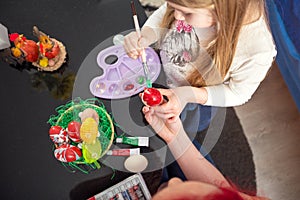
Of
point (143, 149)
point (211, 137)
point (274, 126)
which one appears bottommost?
point (274, 126)

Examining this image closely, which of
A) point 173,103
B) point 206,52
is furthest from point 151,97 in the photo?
point 206,52

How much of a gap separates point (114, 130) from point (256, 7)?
0.37 metres

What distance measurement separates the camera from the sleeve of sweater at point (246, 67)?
804 mm

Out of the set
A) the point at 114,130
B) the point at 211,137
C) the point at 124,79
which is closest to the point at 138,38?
the point at 124,79

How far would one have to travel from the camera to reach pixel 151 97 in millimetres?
788

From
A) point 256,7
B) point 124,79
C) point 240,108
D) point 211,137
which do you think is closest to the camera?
point 256,7

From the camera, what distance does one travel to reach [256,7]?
2.48 feet

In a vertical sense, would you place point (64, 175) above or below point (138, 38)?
below

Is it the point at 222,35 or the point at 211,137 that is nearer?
the point at 222,35

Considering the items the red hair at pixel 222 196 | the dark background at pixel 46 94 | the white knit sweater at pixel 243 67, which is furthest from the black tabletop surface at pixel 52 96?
the red hair at pixel 222 196

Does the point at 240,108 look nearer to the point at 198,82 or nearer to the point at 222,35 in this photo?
the point at 198,82

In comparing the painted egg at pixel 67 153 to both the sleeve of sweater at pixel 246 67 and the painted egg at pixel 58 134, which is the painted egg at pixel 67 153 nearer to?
the painted egg at pixel 58 134

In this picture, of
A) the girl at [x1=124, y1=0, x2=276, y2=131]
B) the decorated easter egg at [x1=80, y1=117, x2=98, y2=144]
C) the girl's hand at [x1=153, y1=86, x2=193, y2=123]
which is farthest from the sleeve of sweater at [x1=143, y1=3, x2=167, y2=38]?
the decorated easter egg at [x1=80, y1=117, x2=98, y2=144]

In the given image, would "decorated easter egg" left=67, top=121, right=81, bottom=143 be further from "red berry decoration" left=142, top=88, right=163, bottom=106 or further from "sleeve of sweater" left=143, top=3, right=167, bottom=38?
"sleeve of sweater" left=143, top=3, right=167, bottom=38
